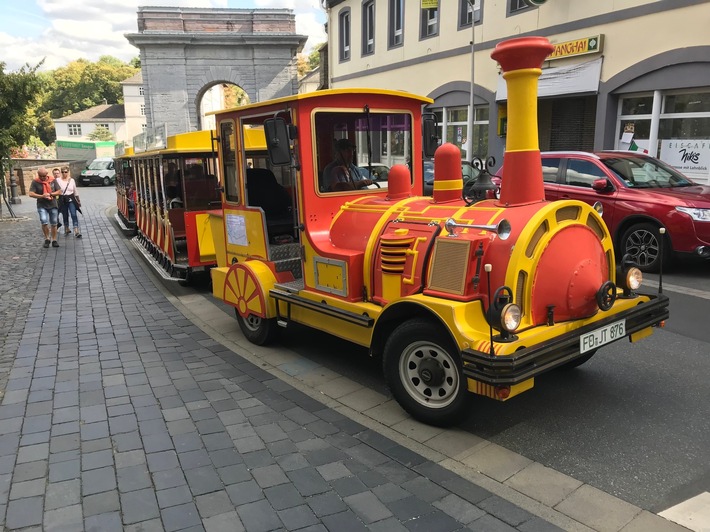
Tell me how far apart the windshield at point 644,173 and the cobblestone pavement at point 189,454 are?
22.2ft

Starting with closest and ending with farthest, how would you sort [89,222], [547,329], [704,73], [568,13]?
1. [547,329]
2. [704,73]
3. [568,13]
4. [89,222]

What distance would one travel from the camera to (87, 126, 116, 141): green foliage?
2859 inches

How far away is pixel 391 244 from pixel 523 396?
1592 millimetres

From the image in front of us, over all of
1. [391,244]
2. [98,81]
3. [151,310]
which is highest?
[98,81]

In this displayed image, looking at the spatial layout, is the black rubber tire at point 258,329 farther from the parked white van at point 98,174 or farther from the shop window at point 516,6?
the parked white van at point 98,174

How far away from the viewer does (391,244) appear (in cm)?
416

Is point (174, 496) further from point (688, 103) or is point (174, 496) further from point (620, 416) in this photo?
point (688, 103)

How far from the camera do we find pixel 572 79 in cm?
1408

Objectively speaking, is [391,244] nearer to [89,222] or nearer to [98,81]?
[89,222]

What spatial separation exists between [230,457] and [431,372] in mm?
1414

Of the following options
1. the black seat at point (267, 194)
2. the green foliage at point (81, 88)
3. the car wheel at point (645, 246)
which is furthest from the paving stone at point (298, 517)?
the green foliage at point (81, 88)

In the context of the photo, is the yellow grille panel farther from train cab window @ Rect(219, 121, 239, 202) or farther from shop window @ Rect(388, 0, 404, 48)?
shop window @ Rect(388, 0, 404, 48)

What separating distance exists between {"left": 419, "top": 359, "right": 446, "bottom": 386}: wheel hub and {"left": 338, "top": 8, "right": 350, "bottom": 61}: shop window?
2291 centimetres

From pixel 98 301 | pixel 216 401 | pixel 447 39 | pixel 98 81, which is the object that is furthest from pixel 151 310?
pixel 98 81
